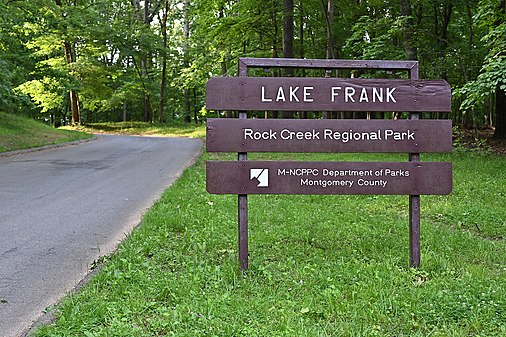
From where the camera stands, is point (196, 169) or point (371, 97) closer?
point (371, 97)

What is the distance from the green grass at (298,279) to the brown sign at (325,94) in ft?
4.94

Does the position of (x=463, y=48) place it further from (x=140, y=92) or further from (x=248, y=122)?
(x=140, y=92)

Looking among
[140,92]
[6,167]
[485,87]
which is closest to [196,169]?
[6,167]

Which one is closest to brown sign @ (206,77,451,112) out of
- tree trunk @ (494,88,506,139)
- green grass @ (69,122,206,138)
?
tree trunk @ (494,88,506,139)

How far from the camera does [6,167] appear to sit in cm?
1393

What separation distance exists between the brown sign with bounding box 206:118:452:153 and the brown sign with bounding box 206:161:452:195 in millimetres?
163

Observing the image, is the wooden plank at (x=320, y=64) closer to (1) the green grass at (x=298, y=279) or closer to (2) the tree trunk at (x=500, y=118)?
(1) the green grass at (x=298, y=279)

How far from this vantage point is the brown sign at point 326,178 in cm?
491

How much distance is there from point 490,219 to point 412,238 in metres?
2.75

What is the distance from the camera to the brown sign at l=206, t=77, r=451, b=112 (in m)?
4.87

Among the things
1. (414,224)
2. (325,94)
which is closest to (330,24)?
(325,94)

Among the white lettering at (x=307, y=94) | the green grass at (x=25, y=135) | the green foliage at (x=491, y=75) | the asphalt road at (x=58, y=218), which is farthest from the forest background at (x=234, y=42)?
the white lettering at (x=307, y=94)

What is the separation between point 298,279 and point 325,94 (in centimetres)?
178

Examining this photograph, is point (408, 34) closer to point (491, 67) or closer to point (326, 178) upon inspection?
A: point (491, 67)
